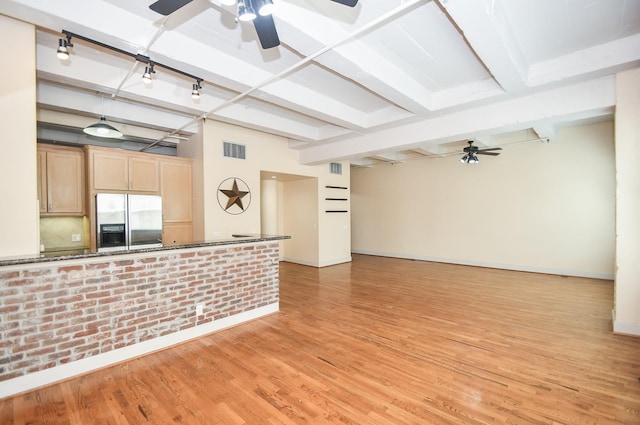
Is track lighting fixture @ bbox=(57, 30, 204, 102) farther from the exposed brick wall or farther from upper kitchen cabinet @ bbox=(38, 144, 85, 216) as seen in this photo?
upper kitchen cabinet @ bbox=(38, 144, 85, 216)

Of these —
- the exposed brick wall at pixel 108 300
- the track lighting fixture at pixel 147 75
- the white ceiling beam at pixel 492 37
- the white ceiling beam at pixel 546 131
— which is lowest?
the exposed brick wall at pixel 108 300

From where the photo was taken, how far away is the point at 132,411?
2.15m

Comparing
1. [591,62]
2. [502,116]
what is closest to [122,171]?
[502,116]

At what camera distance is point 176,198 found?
5.42 metres

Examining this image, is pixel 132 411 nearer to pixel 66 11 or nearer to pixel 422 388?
pixel 422 388

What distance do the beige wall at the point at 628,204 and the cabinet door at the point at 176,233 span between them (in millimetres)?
6251

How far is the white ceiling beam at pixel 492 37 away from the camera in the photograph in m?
2.23

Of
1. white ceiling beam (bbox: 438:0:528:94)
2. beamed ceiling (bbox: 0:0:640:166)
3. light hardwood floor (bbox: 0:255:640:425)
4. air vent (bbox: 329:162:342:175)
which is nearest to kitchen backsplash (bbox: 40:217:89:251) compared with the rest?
beamed ceiling (bbox: 0:0:640:166)

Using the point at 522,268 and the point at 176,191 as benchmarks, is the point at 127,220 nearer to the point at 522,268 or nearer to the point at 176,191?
the point at 176,191

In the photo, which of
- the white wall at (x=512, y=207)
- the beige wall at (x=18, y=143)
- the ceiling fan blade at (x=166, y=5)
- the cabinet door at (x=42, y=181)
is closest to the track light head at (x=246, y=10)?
the ceiling fan blade at (x=166, y=5)

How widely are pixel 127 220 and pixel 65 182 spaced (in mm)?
1040

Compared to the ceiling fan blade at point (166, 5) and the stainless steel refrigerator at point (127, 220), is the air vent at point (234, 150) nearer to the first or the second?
the stainless steel refrigerator at point (127, 220)

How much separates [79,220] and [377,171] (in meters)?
7.65

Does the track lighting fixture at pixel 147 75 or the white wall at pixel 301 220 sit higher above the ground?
the track lighting fixture at pixel 147 75
